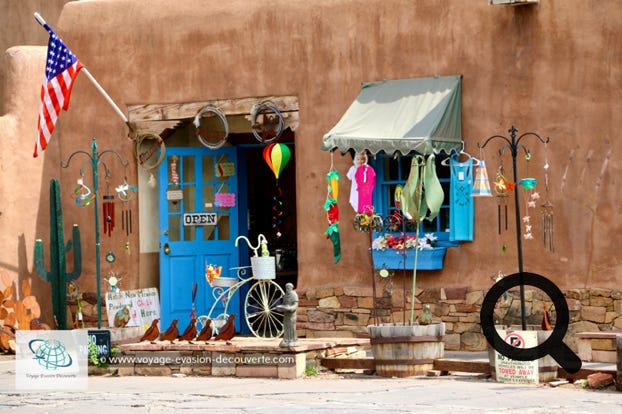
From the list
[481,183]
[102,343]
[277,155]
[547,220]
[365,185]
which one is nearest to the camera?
[102,343]

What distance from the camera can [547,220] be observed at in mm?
13812

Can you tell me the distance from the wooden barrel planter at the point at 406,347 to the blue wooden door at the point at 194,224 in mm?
4327

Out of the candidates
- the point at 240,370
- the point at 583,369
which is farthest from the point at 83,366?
the point at 583,369

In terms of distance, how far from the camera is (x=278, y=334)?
15.4 m

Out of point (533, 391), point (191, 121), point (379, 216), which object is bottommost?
point (533, 391)

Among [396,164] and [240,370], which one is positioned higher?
[396,164]

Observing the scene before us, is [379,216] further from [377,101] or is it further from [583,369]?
[583,369]

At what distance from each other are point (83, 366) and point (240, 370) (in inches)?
69.0

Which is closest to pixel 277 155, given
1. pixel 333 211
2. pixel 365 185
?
pixel 333 211

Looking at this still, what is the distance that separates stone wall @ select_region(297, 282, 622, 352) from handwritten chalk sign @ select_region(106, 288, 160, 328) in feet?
6.01

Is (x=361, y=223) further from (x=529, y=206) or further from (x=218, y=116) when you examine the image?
(x=218, y=116)

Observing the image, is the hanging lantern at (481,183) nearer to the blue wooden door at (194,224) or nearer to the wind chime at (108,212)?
the blue wooden door at (194,224)

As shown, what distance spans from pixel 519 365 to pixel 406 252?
10.4ft

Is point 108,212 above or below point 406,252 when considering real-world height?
above
